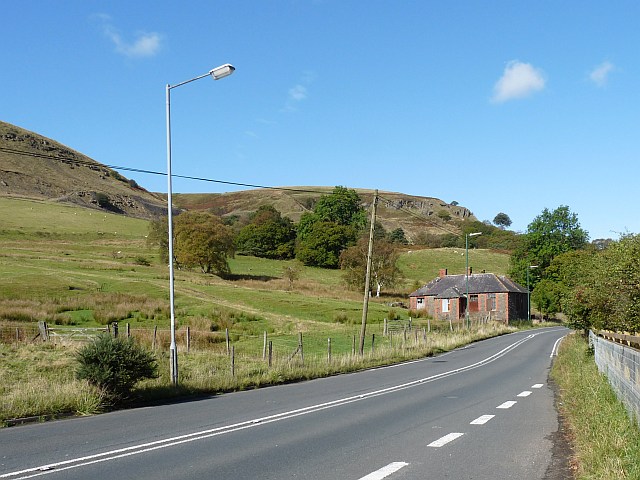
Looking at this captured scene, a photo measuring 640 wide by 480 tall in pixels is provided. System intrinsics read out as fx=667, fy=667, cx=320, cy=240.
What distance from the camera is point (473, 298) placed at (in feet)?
294

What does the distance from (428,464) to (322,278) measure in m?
91.6

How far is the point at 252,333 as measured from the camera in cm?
4597

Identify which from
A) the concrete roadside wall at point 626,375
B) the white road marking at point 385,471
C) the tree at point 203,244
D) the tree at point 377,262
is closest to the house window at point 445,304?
the tree at point 377,262

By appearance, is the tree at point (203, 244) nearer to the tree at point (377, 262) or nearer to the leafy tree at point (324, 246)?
the tree at point (377, 262)

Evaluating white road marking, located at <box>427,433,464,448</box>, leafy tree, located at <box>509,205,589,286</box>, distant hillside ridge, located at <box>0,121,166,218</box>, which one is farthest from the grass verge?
distant hillside ridge, located at <box>0,121,166,218</box>

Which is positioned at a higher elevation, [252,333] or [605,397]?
[605,397]

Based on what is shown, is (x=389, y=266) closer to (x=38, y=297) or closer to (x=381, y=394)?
(x=38, y=297)

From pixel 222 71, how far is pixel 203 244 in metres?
71.0

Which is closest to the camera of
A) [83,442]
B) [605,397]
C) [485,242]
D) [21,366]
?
[83,442]

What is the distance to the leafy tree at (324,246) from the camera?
114625 mm

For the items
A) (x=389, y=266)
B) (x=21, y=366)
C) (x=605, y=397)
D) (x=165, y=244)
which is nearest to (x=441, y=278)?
(x=389, y=266)

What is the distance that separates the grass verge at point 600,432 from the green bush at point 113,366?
9.24 meters

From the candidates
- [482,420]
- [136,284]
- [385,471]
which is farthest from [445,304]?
[385,471]

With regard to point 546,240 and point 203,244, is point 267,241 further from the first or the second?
point 546,240
